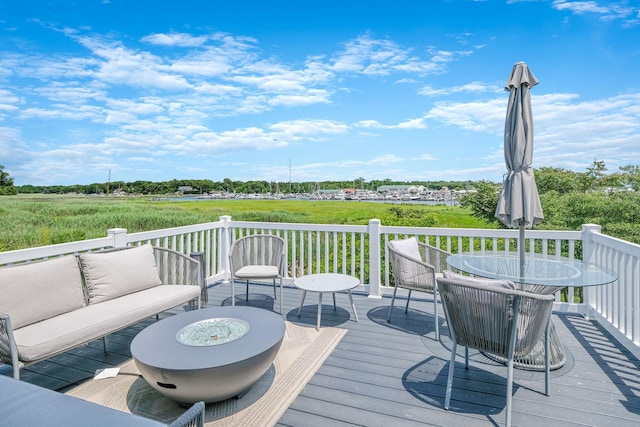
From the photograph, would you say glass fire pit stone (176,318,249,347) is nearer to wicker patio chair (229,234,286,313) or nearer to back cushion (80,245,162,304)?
back cushion (80,245,162,304)

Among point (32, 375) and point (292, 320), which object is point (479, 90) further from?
point (32, 375)

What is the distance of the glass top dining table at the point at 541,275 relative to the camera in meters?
2.51

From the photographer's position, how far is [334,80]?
923 centimetres

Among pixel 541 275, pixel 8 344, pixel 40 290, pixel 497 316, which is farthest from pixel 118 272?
pixel 541 275

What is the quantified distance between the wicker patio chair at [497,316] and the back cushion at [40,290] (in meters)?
3.18

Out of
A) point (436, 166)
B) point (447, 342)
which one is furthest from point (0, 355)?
point (436, 166)

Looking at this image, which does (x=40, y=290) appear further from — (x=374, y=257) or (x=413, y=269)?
(x=374, y=257)

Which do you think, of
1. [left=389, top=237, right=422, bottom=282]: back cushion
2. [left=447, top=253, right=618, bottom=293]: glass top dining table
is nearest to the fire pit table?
[left=389, top=237, right=422, bottom=282]: back cushion

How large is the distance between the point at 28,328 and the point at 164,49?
677 cm

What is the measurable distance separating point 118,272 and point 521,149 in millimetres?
4138

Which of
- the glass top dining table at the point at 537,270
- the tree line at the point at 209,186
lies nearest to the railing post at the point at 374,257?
the glass top dining table at the point at 537,270

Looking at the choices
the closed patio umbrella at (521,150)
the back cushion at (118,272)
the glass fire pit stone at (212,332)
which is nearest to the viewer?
the glass fire pit stone at (212,332)

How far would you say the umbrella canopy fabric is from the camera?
304 cm

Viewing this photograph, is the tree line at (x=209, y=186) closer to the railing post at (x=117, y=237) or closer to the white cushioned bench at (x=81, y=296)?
the railing post at (x=117, y=237)
